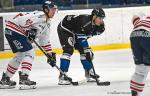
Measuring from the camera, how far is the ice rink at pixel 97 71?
6070 mm

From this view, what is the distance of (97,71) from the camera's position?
7.80 meters

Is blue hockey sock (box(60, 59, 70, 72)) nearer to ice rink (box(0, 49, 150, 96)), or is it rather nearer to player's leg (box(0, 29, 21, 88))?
ice rink (box(0, 49, 150, 96))

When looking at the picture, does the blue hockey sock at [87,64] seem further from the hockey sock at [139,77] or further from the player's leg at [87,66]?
the hockey sock at [139,77]

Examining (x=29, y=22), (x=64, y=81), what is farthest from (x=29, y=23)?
(x=64, y=81)

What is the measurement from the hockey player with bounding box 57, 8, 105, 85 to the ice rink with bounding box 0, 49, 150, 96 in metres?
0.25

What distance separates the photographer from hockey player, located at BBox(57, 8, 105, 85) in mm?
6500

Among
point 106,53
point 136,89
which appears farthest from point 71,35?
point 106,53

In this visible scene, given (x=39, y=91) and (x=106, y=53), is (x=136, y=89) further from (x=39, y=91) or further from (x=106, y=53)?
(x=106, y=53)

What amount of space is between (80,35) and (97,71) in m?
1.29

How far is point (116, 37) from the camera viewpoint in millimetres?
10508

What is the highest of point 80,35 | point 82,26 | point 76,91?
point 82,26

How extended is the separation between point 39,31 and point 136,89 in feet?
5.78

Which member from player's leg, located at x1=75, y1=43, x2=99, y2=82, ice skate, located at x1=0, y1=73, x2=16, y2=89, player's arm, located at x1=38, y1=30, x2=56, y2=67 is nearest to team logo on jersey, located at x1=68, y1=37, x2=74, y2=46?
player's leg, located at x1=75, y1=43, x2=99, y2=82

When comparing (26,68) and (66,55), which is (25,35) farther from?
(66,55)
